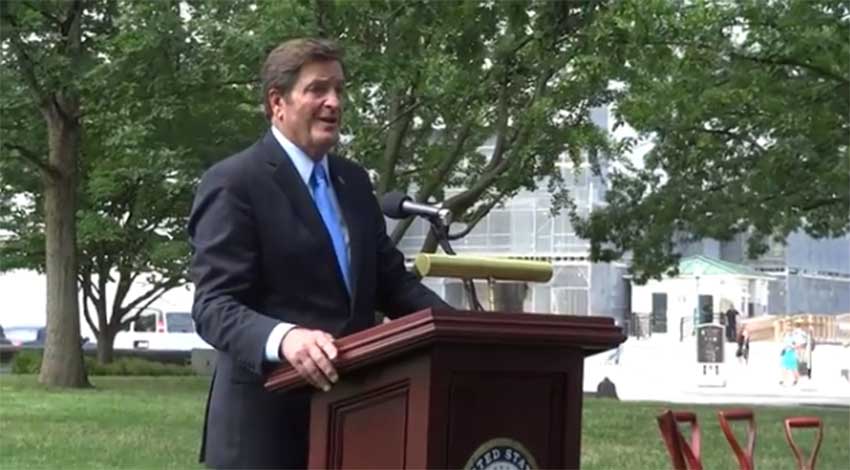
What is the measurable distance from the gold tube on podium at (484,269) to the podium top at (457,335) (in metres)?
0.20

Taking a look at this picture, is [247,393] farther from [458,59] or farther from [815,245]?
[815,245]

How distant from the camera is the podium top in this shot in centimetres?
285

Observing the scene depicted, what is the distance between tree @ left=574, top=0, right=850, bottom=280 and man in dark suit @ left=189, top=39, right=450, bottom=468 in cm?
905

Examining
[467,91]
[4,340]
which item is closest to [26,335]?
[4,340]

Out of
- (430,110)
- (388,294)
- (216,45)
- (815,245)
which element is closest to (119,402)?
(216,45)

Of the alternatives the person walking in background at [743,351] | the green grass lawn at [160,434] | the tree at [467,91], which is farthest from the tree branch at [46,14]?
the person walking in background at [743,351]

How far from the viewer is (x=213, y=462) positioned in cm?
338

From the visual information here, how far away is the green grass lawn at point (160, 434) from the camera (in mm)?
12328

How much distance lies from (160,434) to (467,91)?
7160mm

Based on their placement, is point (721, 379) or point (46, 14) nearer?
point (46, 14)

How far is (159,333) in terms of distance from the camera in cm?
4831

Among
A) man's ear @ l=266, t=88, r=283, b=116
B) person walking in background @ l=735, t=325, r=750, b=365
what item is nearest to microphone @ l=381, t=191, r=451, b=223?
man's ear @ l=266, t=88, r=283, b=116

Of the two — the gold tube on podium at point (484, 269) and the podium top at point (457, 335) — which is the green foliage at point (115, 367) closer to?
the gold tube on podium at point (484, 269)

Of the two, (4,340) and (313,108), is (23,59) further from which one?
(4,340)
